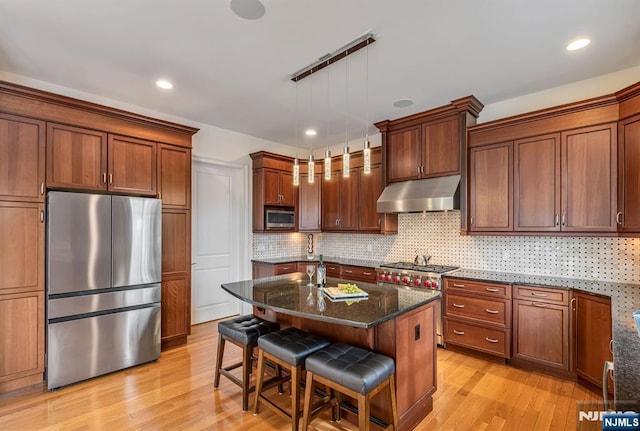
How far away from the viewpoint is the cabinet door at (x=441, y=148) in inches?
144

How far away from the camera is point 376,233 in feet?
15.3

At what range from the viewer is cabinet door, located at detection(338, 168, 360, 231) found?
4875mm

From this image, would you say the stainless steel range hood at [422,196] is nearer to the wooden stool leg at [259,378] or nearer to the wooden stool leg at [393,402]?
the wooden stool leg at [393,402]

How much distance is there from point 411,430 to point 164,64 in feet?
11.8

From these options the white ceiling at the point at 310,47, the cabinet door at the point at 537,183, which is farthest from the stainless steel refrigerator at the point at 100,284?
the cabinet door at the point at 537,183

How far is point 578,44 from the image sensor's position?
2.46 meters

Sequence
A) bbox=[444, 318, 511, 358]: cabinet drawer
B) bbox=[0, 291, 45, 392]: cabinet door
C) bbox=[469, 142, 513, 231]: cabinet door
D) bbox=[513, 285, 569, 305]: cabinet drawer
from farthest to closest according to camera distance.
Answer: bbox=[469, 142, 513, 231]: cabinet door, bbox=[444, 318, 511, 358]: cabinet drawer, bbox=[513, 285, 569, 305]: cabinet drawer, bbox=[0, 291, 45, 392]: cabinet door

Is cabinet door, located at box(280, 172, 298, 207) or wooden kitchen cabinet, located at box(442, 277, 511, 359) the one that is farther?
cabinet door, located at box(280, 172, 298, 207)

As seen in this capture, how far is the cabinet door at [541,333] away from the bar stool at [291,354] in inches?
83.3

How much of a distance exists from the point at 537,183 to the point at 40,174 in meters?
4.81

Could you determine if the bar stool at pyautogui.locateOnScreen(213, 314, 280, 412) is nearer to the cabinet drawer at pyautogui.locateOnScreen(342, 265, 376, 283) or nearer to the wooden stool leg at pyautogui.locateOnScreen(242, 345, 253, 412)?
the wooden stool leg at pyautogui.locateOnScreen(242, 345, 253, 412)

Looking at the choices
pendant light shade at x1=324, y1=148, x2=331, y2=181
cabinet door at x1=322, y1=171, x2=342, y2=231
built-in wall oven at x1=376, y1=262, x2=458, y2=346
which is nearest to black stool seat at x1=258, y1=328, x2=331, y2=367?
pendant light shade at x1=324, y1=148, x2=331, y2=181

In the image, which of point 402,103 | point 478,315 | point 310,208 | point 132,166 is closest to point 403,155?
point 402,103

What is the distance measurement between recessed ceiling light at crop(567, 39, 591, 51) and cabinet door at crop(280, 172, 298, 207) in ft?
12.5
